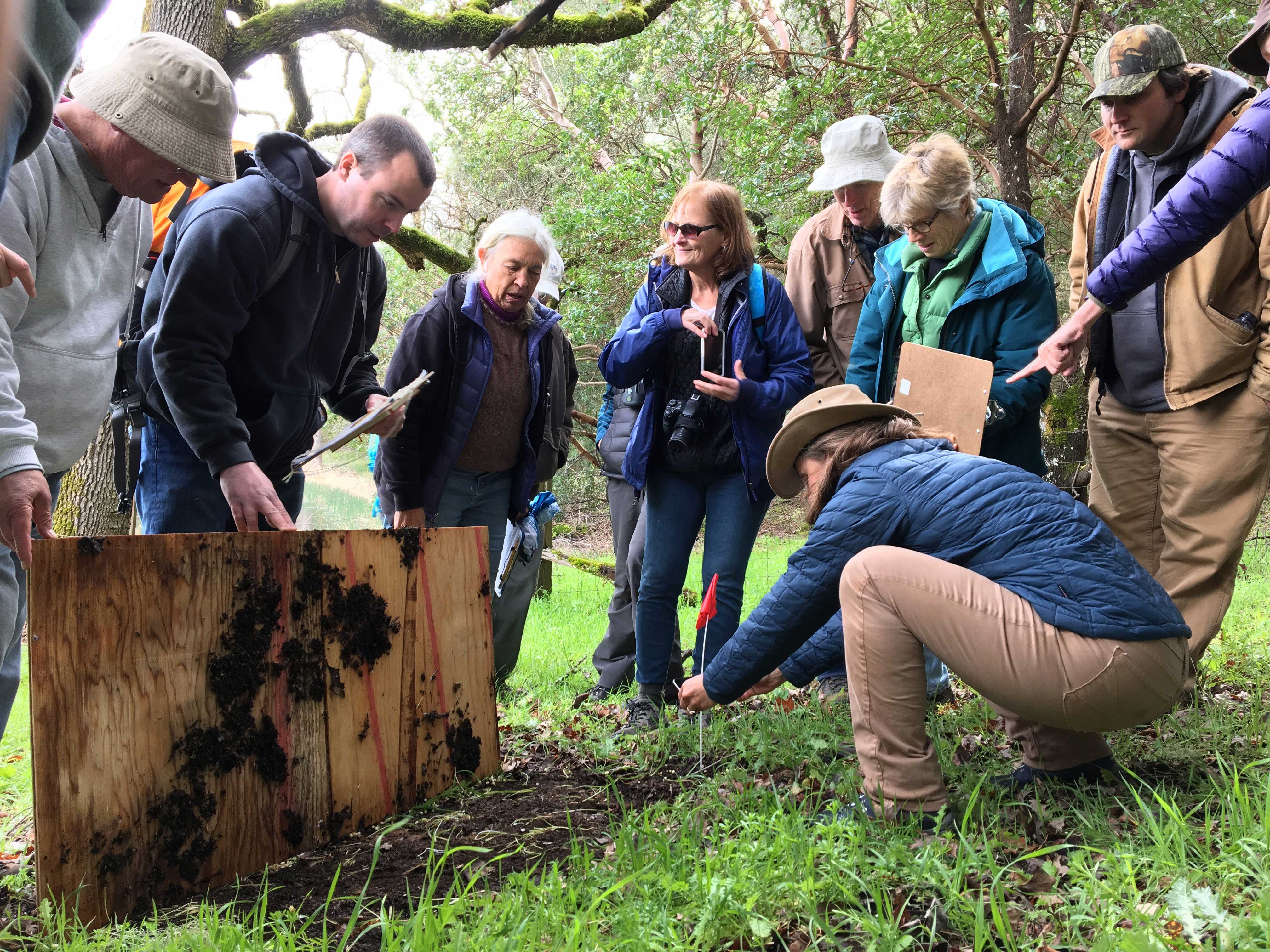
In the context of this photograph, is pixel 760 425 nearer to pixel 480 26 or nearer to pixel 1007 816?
pixel 1007 816

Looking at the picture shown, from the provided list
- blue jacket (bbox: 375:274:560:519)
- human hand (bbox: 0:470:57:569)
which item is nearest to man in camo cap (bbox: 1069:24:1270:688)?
blue jacket (bbox: 375:274:560:519)

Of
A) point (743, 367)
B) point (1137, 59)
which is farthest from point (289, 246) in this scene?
point (1137, 59)

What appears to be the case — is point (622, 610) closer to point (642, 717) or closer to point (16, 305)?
point (642, 717)

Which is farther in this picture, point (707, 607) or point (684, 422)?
point (684, 422)

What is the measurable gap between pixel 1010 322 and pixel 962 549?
141 cm

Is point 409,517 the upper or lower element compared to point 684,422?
lower

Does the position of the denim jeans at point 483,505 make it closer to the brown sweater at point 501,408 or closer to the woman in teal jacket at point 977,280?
the brown sweater at point 501,408

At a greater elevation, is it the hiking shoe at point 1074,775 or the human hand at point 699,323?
the human hand at point 699,323

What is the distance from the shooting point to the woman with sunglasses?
3.70m

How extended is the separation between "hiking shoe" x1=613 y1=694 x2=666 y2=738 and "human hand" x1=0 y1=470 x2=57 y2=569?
2.18 meters

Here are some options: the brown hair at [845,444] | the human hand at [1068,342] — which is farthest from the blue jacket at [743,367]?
the human hand at [1068,342]

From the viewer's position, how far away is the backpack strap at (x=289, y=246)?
2.97 meters

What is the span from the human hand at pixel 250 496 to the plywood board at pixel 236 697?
0.52ft

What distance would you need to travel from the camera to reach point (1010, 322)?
3.55m
